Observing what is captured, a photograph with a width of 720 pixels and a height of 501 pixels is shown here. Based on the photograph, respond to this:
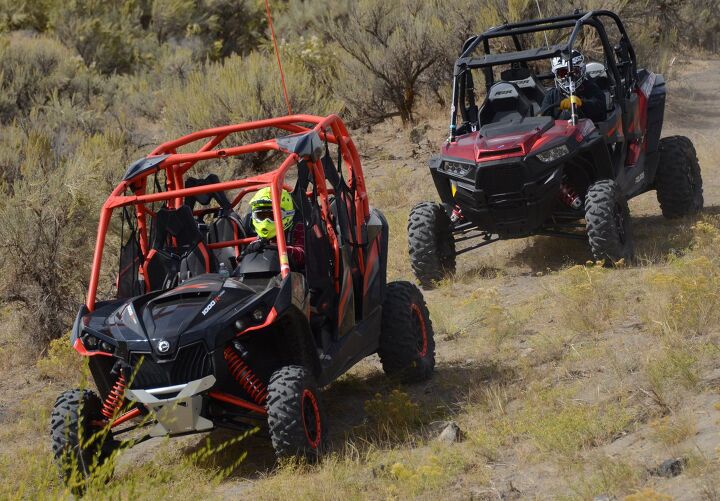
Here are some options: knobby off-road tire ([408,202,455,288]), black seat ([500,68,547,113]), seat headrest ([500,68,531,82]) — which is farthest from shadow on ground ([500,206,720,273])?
seat headrest ([500,68,531,82])

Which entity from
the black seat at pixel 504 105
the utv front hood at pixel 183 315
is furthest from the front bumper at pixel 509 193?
the utv front hood at pixel 183 315

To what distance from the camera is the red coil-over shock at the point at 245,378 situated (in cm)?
581

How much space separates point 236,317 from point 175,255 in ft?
4.81

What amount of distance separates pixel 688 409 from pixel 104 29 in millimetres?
19574

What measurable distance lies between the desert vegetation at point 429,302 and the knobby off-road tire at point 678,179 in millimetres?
265

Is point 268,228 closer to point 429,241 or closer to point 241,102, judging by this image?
point 429,241

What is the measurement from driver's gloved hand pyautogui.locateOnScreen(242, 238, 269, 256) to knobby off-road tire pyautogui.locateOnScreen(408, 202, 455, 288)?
3591 millimetres

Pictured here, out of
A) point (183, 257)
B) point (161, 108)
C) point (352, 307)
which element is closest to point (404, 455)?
point (352, 307)

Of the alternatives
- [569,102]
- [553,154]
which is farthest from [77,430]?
[569,102]

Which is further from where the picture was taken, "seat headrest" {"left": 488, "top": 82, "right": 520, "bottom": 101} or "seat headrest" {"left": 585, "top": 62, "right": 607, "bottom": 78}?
"seat headrest" {"left": 585, "top": 62, "right": 607, "bottom": 78}

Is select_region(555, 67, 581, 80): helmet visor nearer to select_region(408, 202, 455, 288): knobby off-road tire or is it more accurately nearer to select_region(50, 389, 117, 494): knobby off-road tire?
select_region(408, 202, 455, 288): knobby off-road tire

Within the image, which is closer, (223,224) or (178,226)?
(178,226)

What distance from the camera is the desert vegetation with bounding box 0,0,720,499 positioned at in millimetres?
5359

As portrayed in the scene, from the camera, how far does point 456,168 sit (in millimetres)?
9641
